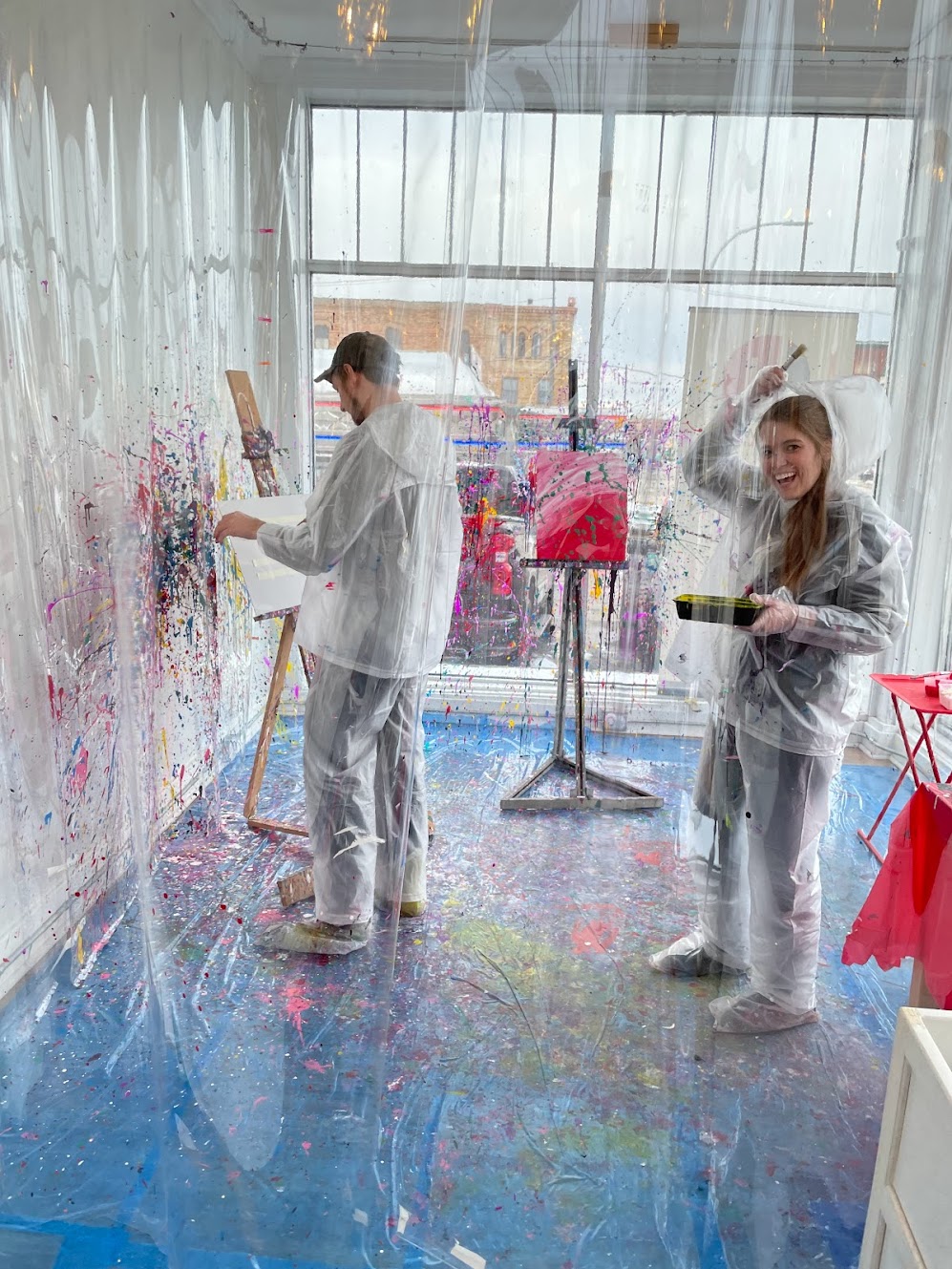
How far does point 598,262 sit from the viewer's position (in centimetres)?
153

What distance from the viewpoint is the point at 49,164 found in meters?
1.29

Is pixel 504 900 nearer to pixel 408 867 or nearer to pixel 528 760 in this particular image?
pixel 408 867

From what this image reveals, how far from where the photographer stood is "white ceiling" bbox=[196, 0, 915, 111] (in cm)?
110

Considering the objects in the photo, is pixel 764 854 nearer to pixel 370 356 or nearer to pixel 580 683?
pixel 580 683

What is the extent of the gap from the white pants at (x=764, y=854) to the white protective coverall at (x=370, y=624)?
0.48 m

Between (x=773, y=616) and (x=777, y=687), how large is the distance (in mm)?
134

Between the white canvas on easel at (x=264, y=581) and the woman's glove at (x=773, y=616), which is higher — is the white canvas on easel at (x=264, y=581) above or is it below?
below

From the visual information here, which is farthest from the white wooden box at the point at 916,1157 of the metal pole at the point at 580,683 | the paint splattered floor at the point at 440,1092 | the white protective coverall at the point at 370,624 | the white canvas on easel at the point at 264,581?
the white canvas on easel at the point at 264,581

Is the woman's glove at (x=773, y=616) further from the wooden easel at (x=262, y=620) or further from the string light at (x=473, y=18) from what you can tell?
the string light at (x=473, y=18)

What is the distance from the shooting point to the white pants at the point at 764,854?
130cm

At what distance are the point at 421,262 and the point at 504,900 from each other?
124 centimetres

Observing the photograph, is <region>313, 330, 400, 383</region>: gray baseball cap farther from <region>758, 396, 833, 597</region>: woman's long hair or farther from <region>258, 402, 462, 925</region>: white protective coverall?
<region>758, 396, 833, 597</region>: woman's long hair

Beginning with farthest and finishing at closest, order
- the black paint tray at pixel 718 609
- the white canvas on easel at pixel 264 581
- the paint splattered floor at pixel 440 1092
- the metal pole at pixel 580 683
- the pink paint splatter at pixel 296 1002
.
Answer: the metal pole at pixel 580 683 → the white canvas on easel at pixel 264 581 → the pink paint splatter at pixel 296 1002 → the black paint tray at pixel 718 609 → the paint splattered floor at pixel 440 1092

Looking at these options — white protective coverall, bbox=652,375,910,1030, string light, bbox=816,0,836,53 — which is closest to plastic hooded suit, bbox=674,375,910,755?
white protective coverall, bbox=652,375,910,1030
